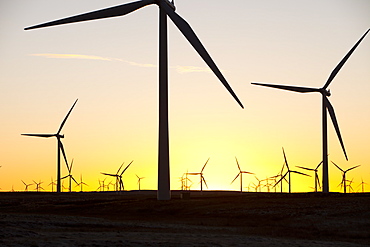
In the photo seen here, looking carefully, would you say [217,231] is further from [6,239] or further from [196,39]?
[196,39]

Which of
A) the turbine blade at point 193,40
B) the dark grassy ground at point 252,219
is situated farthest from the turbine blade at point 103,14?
the dark grassy ground at point 252,219

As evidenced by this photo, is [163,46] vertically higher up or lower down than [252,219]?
higher up

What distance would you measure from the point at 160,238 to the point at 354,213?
21629 mm

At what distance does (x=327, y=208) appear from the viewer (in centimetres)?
5362

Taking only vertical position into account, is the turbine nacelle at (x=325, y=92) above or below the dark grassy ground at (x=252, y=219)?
above

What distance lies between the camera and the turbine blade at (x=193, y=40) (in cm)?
5506

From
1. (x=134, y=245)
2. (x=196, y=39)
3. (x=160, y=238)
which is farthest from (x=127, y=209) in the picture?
(x=134, y=245)

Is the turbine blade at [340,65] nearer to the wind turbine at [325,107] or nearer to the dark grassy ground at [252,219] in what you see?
the wind turbine at [325,107]

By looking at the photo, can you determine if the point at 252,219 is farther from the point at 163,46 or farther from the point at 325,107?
the point at 325,107

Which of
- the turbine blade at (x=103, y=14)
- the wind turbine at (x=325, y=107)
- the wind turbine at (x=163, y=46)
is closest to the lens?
the turbine blade at (x=103, y=14)

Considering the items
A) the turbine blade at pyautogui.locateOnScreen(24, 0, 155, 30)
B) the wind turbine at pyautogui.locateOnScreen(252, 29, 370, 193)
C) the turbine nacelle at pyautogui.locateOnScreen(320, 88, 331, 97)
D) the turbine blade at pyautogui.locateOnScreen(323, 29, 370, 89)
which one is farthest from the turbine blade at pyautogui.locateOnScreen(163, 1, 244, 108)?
the turbine nacelle at pyautogui.locateOnScreen(320, 88, 331, 97)

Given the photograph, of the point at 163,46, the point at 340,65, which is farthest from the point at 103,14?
the point at 340,65

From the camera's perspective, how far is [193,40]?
60.5 metres

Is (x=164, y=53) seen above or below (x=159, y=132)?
above
